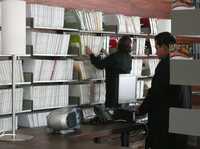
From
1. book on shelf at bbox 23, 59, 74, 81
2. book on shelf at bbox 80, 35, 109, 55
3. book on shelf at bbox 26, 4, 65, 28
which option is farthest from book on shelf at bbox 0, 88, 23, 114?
book on shelf at bbox 80, 35, 109, 55

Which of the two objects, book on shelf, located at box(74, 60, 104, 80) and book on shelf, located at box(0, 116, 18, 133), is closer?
book on shelf, located at box(0, 116, 18, 133)

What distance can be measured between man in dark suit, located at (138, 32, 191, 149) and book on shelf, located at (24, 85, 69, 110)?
5.03ft

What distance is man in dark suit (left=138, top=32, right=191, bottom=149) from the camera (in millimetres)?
4434

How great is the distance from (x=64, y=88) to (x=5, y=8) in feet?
7.87

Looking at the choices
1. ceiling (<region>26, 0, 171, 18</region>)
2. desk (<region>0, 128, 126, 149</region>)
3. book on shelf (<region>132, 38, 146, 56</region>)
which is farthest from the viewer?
book on shelf (<region>132, 38, 146, 56</region>)

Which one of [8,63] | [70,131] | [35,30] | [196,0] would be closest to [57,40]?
[35,30]

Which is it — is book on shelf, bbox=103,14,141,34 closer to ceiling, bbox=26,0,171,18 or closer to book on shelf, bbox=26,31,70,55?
ceiling, bbox=26,0,171,18

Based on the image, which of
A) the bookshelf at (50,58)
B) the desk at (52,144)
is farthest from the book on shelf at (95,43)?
the desk at (52,144)

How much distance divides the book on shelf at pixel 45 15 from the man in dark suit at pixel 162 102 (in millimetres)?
1697

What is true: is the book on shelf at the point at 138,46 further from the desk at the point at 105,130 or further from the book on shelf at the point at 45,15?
the desk at the point at 105,130

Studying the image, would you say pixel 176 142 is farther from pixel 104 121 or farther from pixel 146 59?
pixel 146 59

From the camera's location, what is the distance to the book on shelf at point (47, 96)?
556cm

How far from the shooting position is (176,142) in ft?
14.5

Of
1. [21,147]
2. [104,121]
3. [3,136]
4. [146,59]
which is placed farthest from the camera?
[146,59]
